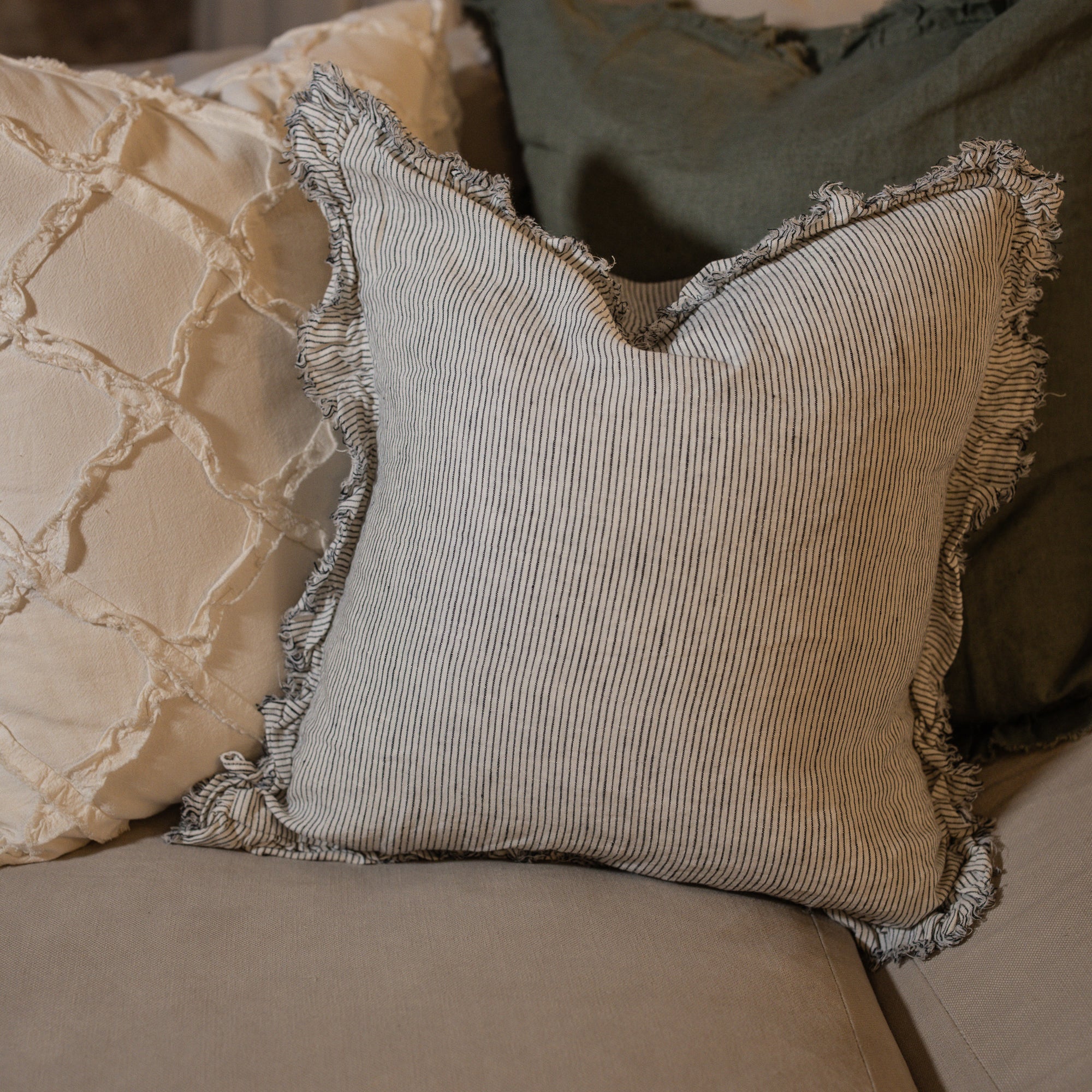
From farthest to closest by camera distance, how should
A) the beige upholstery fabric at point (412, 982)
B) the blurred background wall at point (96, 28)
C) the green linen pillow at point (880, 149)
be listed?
the blurred background wall at point (96, 28), the green linen pillow at point (880, 149), the beige upholstery fabric at point (412, 982)

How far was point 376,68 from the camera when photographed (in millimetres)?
783

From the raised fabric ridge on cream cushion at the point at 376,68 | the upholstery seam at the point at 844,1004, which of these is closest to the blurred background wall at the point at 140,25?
the raised fabric ridge on cream cushion at the point at 376,68

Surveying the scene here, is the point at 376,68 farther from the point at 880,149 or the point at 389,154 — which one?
the point at 880,149

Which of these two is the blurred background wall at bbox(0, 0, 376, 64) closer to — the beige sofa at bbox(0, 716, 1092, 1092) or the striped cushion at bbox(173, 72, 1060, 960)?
the striped cushion at bbox(173, 72, 1060, 960)

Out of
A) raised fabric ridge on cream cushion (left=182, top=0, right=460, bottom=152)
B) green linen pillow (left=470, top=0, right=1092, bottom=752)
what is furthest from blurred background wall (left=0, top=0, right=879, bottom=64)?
green linen pillow (left=470, top=0, right=1092, bottom=752)

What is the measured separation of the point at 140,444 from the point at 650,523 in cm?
35

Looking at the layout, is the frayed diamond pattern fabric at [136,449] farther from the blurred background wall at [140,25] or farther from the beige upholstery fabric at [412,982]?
the blurred background wall at [140,25]

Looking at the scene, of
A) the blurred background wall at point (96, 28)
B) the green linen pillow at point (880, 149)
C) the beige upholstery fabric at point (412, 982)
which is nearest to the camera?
the beige upholstery fabric at point (412, 982)

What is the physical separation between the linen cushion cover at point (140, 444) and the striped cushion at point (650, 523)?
7 centimetres

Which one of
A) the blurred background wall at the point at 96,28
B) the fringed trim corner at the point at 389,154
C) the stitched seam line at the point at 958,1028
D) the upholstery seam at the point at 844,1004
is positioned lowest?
the stitched seam line at the point at 958,1028

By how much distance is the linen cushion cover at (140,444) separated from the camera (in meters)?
0.60

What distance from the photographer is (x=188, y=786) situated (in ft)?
2.28

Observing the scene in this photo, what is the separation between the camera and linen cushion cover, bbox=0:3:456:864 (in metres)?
0.60

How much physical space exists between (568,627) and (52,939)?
401 mm
